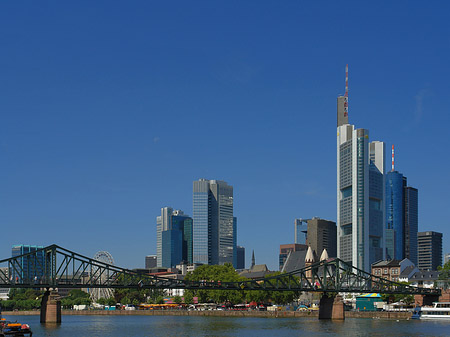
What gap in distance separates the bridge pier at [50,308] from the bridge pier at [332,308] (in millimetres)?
52071

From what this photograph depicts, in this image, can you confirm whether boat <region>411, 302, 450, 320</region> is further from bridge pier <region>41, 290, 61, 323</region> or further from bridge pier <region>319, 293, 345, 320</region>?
bridge pier <region>41, 290, 61, 323</region>

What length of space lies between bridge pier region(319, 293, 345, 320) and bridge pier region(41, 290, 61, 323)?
5207cm

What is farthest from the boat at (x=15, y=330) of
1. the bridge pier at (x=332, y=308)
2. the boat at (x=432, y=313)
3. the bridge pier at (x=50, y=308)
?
the boat at (x=432, y=313)

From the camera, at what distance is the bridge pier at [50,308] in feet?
456

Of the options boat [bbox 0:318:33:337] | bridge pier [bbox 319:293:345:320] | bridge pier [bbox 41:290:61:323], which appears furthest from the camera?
bridge pier [bbox 319:293:345:320]

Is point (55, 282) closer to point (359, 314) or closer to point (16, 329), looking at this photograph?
point (16, 329)

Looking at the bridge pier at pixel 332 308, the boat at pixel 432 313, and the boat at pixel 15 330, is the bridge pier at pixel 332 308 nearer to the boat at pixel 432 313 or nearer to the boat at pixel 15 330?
the boat at pixel 432 313

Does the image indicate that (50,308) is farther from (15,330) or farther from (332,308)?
(332,308)

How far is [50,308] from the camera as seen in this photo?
457 ft

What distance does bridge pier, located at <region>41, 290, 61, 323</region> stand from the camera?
456 feet

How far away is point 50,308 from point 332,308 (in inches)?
2169

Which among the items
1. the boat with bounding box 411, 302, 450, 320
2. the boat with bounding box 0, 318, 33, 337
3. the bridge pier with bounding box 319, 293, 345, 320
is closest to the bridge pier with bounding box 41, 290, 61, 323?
the boat with bounding box 0, 318, 33, 337

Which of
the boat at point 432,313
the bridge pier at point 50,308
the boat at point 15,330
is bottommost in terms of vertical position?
the boat at point 432,313

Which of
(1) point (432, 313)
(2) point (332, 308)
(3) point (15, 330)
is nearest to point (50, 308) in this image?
(3) point (15, 330)
